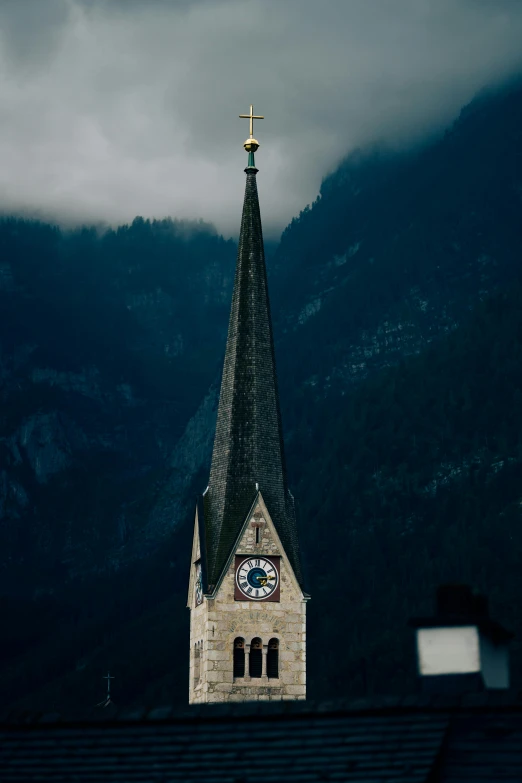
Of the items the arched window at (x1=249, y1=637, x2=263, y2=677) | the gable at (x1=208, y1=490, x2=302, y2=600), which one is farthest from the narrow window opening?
the gable at (x1=208, y1=490, x2=302, y2=600)

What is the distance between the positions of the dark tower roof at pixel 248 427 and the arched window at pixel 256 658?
2.98m

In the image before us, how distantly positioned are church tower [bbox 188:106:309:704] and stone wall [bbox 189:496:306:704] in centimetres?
4

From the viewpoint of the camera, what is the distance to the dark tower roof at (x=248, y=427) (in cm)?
7338

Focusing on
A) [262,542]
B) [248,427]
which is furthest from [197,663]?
[248,427]

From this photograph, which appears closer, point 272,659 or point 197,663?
point 272,659

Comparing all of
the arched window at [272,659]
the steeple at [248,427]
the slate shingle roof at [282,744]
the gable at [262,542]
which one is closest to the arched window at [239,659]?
the arched window at [272,659]

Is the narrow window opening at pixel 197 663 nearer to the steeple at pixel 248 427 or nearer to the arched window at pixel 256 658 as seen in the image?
the arched window at pixel 256 658

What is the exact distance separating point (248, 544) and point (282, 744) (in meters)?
41.3

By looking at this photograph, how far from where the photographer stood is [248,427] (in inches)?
2958

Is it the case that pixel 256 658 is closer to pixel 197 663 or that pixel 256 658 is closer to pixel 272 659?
pixel 272 659

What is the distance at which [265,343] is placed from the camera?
77062 millimetres

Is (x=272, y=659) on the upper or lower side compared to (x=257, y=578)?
lower

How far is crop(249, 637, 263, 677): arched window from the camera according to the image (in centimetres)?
7112

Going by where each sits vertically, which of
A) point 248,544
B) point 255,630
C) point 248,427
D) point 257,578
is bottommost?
point 255,630
